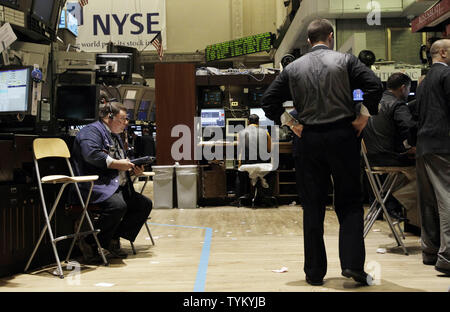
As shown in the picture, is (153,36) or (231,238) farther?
(153,36)

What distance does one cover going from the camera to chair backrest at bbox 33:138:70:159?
11.6 feet

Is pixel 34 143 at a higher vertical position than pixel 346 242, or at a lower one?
higher

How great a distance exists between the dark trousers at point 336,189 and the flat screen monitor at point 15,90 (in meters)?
2.17

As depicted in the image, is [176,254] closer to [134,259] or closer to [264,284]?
[134,259]

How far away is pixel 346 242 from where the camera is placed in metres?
2.81

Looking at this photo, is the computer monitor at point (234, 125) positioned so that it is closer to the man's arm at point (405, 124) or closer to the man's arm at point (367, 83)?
the man's arm at point (405, 124)

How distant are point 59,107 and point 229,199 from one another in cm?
464

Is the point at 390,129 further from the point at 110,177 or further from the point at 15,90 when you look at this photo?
the point at 15,90

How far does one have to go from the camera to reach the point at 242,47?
14.9m

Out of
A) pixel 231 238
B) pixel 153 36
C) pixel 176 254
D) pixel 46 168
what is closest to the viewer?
pixel 46 168

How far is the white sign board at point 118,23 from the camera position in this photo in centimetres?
1317

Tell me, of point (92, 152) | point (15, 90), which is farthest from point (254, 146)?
point (15, 90)

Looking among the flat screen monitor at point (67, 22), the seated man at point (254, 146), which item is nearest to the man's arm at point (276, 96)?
the seated man at point (254, 146)
